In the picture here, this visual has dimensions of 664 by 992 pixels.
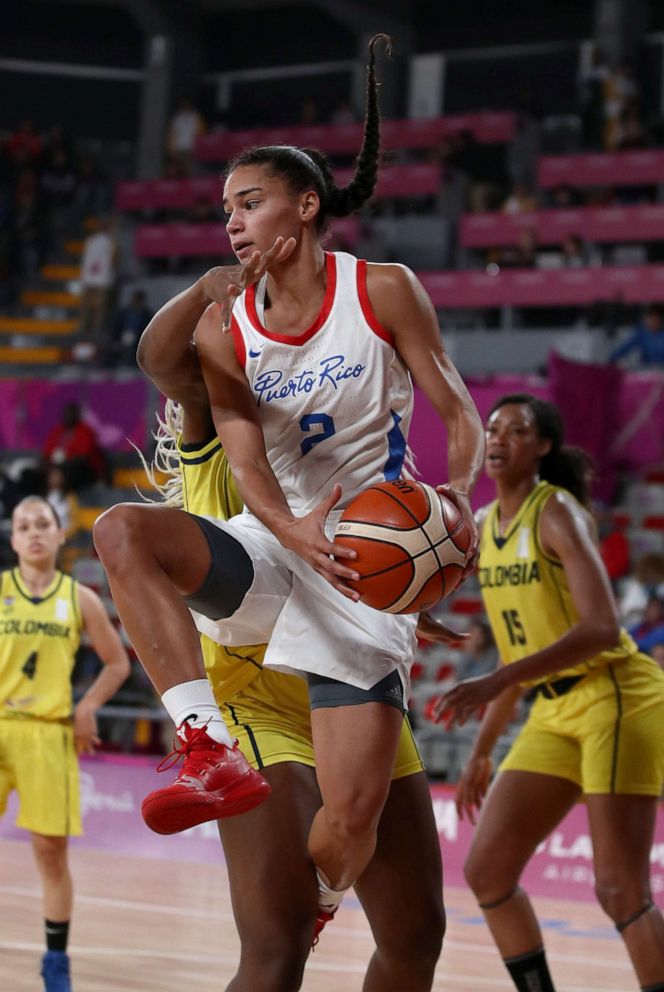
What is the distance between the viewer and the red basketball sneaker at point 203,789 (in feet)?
9.09

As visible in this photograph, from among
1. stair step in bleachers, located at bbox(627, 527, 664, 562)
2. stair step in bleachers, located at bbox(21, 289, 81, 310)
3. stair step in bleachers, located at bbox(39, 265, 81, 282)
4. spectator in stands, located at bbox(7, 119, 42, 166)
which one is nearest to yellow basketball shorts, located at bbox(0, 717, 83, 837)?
stair step in bleachers, located at bbox(627, 527, 664, 562)

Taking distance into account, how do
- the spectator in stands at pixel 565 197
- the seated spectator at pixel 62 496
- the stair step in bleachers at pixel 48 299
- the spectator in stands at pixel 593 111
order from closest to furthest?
the seated spectator at pixel 62 496 → the spectator in stands at pixel 565 197 → the spectator in stands at pixel 593 111 → the stair step in bleachers at pixel 48 299

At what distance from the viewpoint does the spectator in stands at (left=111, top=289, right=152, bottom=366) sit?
609 inches

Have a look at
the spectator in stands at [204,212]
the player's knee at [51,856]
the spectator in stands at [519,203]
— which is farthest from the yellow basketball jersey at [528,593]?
the spectator in stands at [204,212]

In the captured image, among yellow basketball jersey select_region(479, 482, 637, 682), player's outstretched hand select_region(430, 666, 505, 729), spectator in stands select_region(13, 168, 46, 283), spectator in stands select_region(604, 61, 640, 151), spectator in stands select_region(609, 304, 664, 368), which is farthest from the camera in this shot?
spectator in stands select_region(13, 168, 46, 283)

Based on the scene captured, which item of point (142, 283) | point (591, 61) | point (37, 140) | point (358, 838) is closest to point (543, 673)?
point (358, 838)

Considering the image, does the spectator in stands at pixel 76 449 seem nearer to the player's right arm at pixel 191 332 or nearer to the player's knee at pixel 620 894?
the player's knee at pixel 620 894

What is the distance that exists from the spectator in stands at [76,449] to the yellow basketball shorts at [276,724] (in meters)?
9.93

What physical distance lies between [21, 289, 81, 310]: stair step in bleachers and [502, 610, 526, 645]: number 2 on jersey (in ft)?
48.1

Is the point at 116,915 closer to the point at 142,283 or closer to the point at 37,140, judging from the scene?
the point at 142,283

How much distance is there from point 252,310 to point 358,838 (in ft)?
3.98

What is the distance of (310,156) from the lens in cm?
345

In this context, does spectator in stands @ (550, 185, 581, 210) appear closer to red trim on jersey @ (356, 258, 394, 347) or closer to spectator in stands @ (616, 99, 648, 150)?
spectator in stands @ (616, 99, 648, 150)

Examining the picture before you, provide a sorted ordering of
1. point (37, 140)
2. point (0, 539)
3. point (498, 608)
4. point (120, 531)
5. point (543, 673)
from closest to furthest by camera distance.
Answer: point (120, 531) → point (543, 673) → point (498, 608) → point (0, 539) → point (37, 140)
